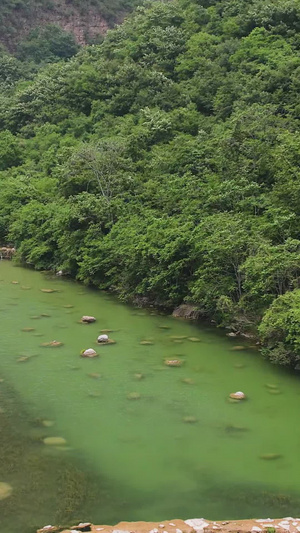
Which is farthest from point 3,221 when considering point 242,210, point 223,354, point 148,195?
point 223,354

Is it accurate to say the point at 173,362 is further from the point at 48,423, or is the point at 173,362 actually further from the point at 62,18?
the point at 62,18

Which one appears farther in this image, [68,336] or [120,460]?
[68,336]

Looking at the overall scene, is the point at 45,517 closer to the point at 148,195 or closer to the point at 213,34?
the point at 148,195

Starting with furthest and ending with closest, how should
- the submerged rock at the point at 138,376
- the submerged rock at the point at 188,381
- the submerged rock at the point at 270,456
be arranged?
1. the submerged rock at the point at 138,376
2. the submerged rock at the point at 188,381
3. the submerged rock at the point at 270,456

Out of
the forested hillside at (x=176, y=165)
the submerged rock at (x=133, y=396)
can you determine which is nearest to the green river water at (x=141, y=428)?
the submerged rock at (x=133, y=396)

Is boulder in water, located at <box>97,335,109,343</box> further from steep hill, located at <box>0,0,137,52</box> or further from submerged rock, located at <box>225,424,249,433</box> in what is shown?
steep hill, located at <box>0,0,137,52</box>

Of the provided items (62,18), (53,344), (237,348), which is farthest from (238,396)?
(62,18)

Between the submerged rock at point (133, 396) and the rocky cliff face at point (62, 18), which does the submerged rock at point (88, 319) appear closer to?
the submerged rock at point (133, 396)
